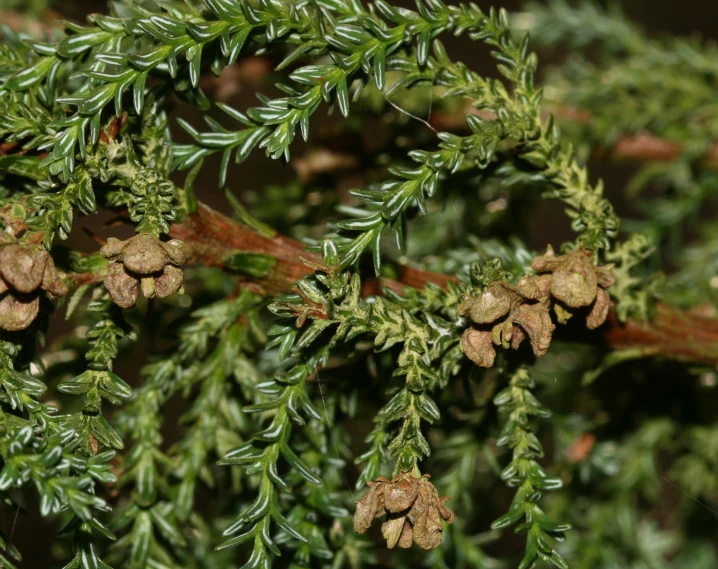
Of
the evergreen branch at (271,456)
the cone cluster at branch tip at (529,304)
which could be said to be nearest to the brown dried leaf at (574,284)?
the cone cluster at branch tip at (529,304)

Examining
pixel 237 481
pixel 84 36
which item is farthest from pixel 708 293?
pixel 84 36

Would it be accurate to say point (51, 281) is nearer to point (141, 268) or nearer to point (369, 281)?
point (141, 268)

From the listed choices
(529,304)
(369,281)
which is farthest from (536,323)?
(369,281)

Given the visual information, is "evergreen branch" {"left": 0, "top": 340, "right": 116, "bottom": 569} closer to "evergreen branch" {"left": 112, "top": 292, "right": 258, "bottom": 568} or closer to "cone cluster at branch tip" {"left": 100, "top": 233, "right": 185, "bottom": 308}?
"cone cluster at branch tip" {"left": 100, "top": 233, "right": 185, "bottom": 308}

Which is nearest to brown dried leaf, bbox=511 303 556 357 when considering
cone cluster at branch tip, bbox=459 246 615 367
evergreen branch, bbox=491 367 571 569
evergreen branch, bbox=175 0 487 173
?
cone cluster at branch tip, bbox=459 246 615 367

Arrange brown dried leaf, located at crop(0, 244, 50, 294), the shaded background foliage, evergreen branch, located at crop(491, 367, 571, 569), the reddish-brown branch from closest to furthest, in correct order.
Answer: brown dried leaf, located at crop(0, 244, 50, 294) < evergreen branch, located at crop(491, 367, 571, 569) < the reddish-brown branch < the shaded background foliage

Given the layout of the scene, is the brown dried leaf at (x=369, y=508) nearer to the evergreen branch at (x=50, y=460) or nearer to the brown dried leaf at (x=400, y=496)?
the brown dried leaf at (x=400, y=496)
